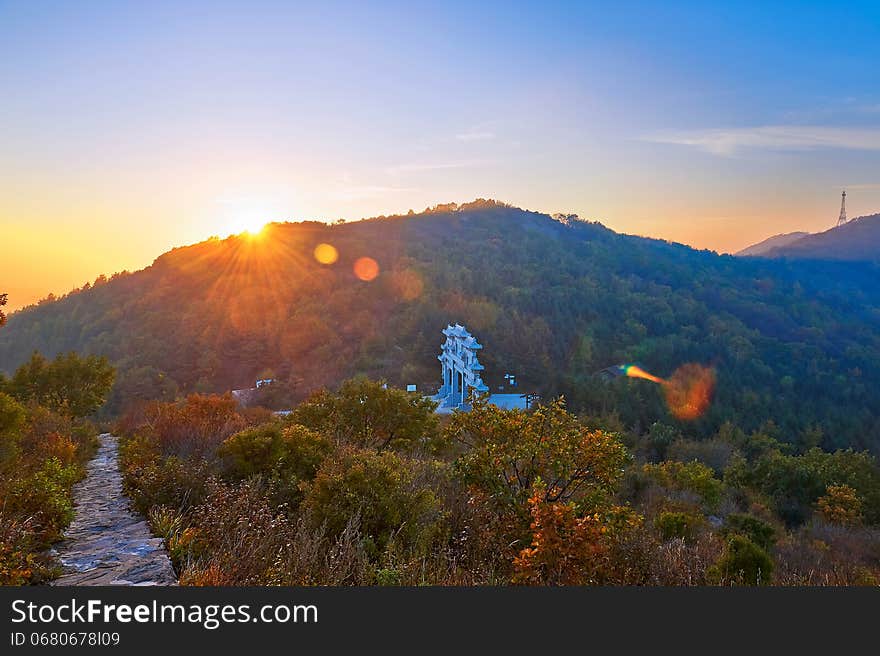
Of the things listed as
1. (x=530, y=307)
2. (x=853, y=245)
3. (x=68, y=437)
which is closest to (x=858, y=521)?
(x=68, y=437)

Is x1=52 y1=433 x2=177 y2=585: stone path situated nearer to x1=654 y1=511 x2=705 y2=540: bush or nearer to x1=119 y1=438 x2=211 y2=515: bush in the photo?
x1=119 y1=438 x2=211 y2=515: bush

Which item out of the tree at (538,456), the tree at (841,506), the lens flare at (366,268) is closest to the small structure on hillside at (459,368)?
the tree at (841,506)

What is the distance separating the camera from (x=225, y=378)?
43438 millimetres

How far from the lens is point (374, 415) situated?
37.8 ft

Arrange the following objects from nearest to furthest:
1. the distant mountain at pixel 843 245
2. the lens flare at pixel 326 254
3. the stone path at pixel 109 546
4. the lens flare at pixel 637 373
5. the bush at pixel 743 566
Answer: the stone path at pixel 109 546 < the bush at pixel 743 566 < the lens flare at pixel 637 373 < the lens flare at pixel 326 254 < the distant mountain at pixel 843 245

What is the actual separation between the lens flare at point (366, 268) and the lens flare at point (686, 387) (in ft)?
108

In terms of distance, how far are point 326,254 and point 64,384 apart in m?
63.7

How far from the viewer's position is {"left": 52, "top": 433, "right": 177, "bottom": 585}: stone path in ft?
15.2

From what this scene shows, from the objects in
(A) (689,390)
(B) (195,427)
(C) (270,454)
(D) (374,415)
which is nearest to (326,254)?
(A) (689,390)

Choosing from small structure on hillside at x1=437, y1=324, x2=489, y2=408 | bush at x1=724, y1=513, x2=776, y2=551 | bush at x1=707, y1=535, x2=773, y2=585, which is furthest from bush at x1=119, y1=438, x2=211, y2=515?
small structure on hillside at x1=437, y1=324, x2=489, y2=408

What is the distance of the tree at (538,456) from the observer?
6.41 meters

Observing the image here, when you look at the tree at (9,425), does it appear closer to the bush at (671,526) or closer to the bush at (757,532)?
the bush at (671,526)

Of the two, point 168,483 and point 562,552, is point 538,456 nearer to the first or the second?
point 562,552

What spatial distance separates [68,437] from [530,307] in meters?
52.9
